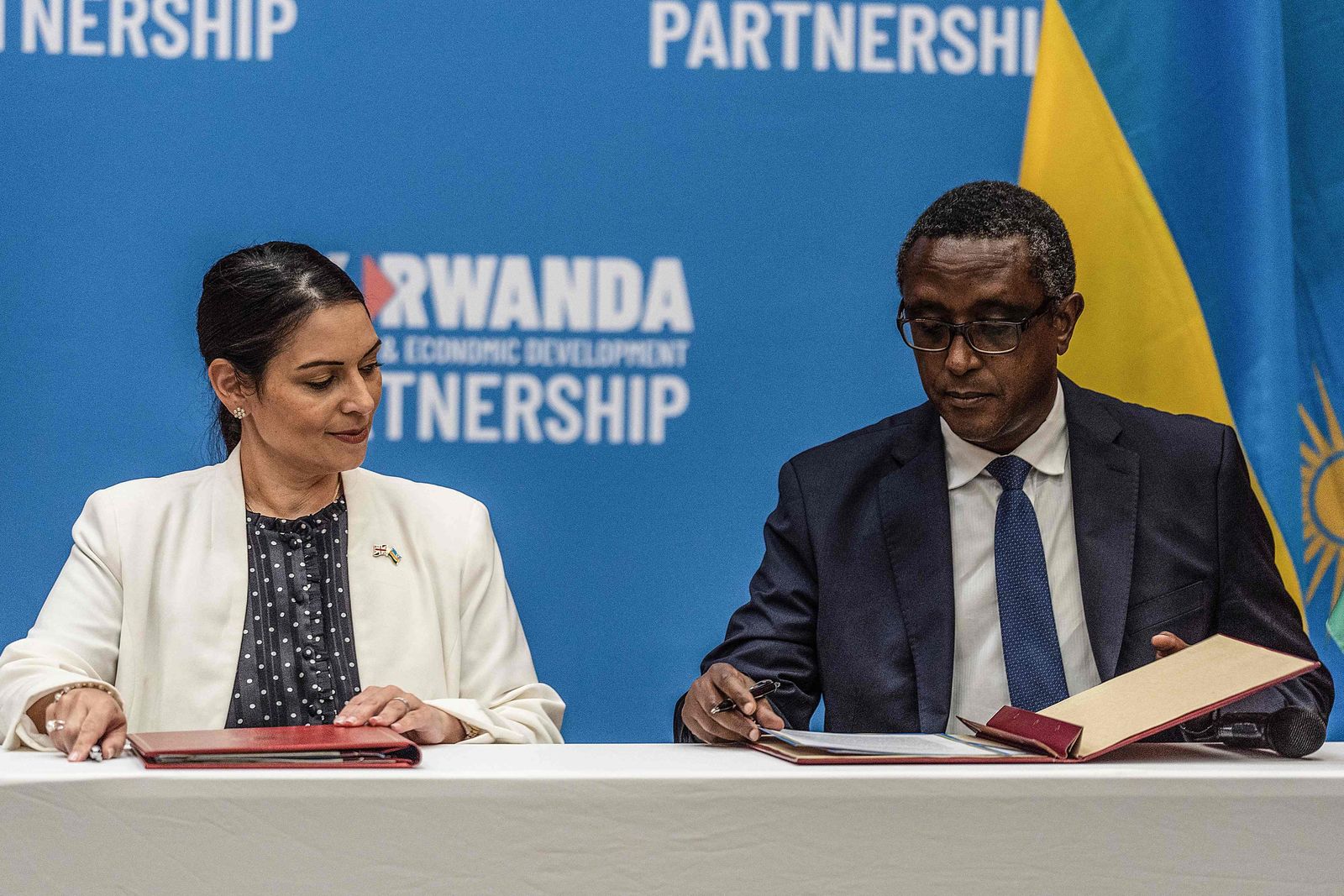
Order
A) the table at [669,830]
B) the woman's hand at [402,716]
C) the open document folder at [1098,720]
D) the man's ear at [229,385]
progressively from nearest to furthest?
the table at [669,830] < the open document folder at [1098,720] < the woman's hand at [402,716] < the man's ear at [229,385]

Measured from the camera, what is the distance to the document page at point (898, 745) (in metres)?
1.47

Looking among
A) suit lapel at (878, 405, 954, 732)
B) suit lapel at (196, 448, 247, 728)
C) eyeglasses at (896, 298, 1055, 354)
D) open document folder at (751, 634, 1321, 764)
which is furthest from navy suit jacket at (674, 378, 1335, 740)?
suit lapel at (196, 448, 247, 728)

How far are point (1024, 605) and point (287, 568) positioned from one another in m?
1.17

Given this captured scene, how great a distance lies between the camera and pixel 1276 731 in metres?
1.54

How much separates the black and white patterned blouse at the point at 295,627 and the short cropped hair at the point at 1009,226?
1.04 meters

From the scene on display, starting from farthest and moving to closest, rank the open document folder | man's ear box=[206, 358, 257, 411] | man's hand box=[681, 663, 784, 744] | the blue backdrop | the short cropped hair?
the blue backdrop → man's ear box=[206, 358, 257, 411] → the short cropped hair → man's hand box=[681, 663, 784, 744] → the open document folder

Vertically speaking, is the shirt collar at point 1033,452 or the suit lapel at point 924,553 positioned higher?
the shirt collar at point 1033,452

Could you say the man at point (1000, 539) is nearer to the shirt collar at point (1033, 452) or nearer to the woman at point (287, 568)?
the shirt collar at point (1033, 452)

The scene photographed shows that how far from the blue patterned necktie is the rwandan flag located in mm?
943

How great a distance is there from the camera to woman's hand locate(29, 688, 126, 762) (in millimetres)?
1490

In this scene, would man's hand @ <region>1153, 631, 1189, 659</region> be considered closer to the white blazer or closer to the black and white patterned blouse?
the white blazer

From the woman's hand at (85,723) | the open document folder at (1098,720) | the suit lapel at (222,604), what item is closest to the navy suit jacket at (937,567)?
the open document folder at (1098,720)

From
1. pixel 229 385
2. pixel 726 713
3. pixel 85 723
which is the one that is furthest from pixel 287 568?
pixel 726 713

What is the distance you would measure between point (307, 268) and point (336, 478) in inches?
14.2
